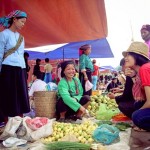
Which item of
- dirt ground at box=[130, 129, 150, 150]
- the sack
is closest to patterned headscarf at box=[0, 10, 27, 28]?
the sack

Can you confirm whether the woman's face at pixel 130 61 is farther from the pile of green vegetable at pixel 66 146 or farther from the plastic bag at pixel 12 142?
the plastic bag at pixel 12 142

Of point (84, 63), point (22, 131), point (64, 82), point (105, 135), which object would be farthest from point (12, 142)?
point (84, 63)

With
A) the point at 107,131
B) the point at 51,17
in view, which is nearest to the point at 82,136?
the point at 107,131

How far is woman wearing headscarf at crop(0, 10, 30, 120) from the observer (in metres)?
3.54

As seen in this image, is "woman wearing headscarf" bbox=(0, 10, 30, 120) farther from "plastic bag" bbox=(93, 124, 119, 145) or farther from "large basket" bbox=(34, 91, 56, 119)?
"plastic bag" bbox=(93, 124, 119, 145)

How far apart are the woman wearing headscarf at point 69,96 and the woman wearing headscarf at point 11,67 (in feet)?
2.69

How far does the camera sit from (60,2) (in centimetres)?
525

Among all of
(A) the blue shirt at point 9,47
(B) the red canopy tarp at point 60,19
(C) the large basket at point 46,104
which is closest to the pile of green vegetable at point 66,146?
(A) the blue shirt at point 9,47

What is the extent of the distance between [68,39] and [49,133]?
15.1ft

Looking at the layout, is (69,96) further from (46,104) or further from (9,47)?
(9,47)

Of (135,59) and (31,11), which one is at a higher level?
(31,11)

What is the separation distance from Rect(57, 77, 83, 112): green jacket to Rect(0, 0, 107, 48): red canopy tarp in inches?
68.7

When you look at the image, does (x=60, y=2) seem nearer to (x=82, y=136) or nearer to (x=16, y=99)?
(x=16, y=99)

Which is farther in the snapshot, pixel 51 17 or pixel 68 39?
pixel 68 39
